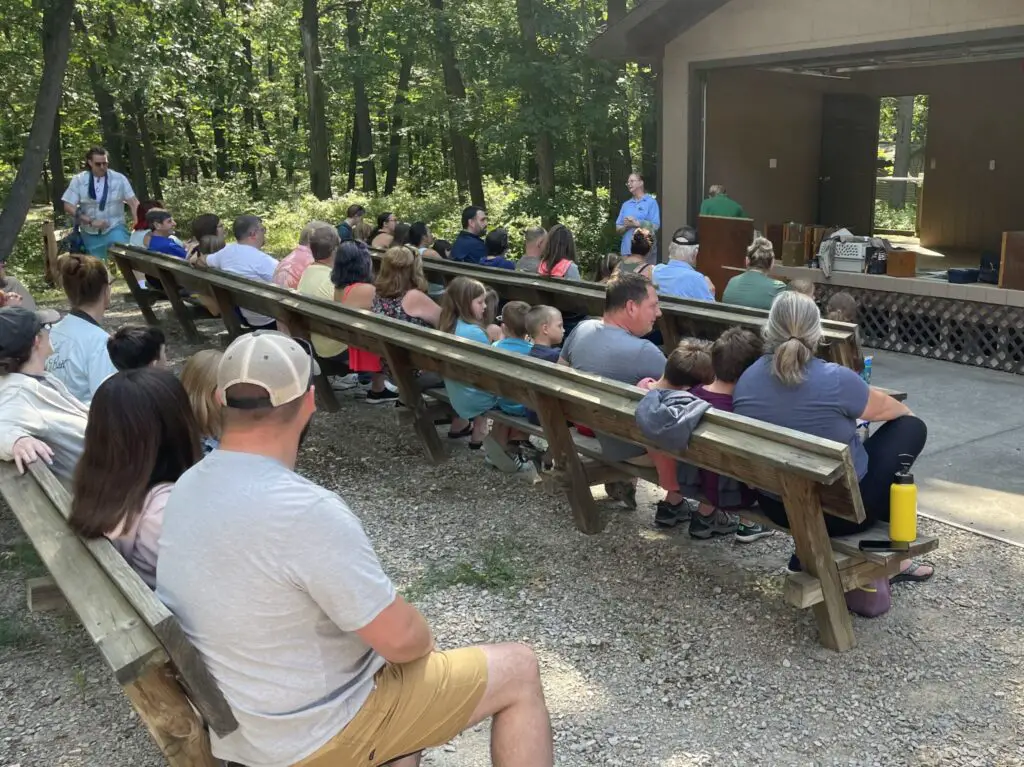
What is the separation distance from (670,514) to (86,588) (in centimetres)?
294

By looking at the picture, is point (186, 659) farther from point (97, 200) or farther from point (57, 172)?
point (57, 172)

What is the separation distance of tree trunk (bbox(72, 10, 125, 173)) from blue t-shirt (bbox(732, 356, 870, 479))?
17.3m

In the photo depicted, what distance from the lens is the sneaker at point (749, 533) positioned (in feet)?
14.6

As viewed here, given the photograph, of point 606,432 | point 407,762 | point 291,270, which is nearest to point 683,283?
point 291,270

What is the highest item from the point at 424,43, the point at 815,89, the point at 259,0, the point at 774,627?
the point at 259,0

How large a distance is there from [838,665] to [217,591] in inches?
92.7

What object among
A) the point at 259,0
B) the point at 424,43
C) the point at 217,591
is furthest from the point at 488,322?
the point at 259,0

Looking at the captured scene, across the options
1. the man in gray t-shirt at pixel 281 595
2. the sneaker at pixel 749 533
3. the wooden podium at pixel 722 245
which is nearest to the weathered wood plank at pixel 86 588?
the man in gray t-shirt at pixel 281 595

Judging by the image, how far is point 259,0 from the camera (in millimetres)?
25250

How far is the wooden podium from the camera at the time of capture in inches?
404

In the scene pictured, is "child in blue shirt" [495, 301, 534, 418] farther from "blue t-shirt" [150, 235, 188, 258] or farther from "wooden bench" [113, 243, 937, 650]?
"blue t-shirt" [150, 235, 188, 258]

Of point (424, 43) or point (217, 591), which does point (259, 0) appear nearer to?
point (424, 43)

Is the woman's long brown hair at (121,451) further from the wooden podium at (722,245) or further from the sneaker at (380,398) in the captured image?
the wooden podium at (722,245)

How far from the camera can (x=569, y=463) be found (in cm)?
456
